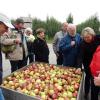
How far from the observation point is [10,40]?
5590mm

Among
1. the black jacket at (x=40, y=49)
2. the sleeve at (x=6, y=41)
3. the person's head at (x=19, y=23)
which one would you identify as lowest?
the black jacket at (x=40, y=49)

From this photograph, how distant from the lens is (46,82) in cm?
501

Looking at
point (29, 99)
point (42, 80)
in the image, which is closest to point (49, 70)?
point (42, 80)

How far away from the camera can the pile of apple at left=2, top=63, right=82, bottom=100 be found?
436 cm

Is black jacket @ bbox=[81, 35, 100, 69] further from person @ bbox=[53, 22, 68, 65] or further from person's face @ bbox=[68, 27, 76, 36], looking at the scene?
person @ bbox=[53, 22, 68, 65]

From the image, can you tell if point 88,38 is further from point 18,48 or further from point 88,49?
point 18,48

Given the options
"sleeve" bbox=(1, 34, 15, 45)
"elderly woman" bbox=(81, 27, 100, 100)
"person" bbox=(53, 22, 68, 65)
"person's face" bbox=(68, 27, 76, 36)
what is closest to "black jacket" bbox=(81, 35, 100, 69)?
"elderly woman" bbox=(81, 27, 100, 100)

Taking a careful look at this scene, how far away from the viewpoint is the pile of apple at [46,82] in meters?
4.36

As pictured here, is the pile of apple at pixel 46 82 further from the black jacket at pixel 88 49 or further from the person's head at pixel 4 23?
the person's head at pixel 4 23

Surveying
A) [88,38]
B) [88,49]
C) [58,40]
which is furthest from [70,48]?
[58,40]

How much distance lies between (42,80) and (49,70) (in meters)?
0.81

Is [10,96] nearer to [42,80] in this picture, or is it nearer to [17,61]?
[42,80]

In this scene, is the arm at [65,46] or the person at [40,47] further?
the person at [40,47]

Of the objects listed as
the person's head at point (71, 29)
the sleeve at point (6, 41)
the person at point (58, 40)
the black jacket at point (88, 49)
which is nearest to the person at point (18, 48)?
the sleeve at point (6, 41)
